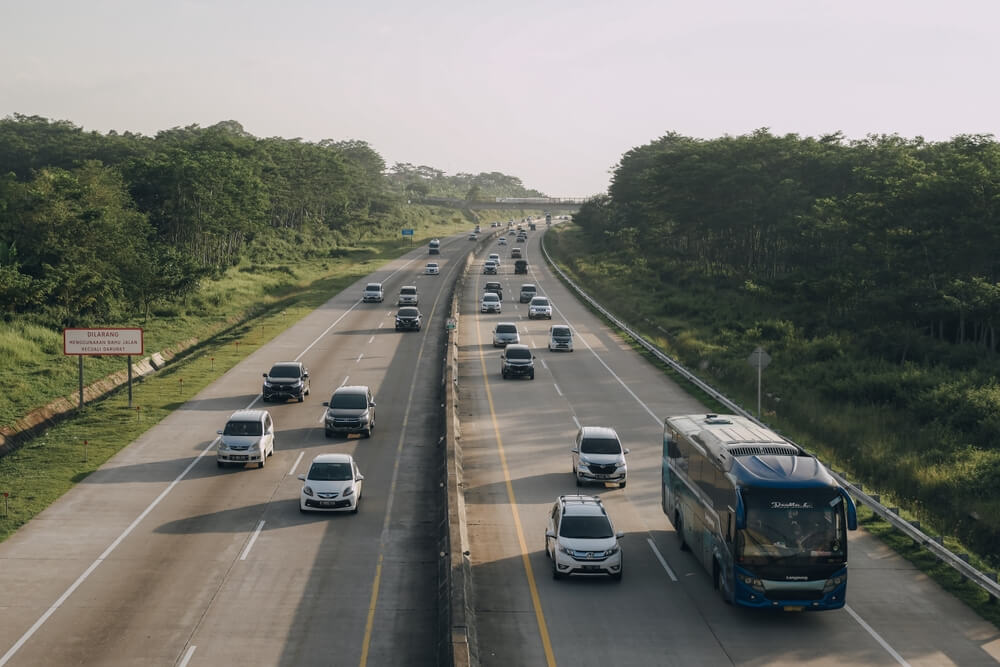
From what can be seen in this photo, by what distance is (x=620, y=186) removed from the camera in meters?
161

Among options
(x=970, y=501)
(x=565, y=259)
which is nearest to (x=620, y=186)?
(x=565, y=259)

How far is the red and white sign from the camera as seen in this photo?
1813 inches

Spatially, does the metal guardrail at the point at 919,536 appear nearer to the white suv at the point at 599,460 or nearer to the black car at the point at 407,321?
the white suv at the point at 599,460

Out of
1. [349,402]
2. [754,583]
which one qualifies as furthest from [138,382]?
[754,583]

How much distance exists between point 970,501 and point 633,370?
80.6ft

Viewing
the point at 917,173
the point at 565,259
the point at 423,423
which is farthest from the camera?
the point at 565,259

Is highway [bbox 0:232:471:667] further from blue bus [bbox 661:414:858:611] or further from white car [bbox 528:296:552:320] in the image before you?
white car [bbox 528:296:552:320]

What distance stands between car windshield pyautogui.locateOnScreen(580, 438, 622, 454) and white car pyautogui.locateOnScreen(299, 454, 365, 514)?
7663 mm

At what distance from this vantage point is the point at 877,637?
21.1 m

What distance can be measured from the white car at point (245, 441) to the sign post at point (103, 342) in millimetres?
12160

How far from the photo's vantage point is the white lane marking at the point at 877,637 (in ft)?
65.7

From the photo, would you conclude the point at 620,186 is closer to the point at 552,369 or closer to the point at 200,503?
the point at 552,369

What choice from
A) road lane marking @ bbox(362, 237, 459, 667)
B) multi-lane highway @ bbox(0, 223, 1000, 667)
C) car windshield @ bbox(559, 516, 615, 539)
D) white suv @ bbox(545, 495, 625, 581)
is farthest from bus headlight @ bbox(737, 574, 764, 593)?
road lane marking @ bbox(362, 237, 459, 667)

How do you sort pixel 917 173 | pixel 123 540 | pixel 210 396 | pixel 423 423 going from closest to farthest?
pixel 123 540 → pixel 423 423 → pixel 210 396 → pixel 917 173
